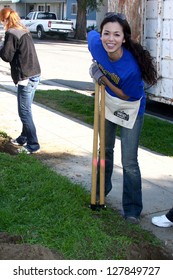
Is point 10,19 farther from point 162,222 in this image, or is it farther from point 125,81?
point 162,222

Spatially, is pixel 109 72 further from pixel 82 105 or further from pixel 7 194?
pixel 82 105

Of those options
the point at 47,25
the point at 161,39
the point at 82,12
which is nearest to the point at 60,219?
the point at 161,39

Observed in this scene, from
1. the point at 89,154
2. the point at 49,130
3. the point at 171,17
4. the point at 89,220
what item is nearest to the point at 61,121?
the point at 49,130

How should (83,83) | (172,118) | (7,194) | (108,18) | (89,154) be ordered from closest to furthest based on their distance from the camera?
(108,18) < (7,194) < (89,154) < (172,118) < (83,83)

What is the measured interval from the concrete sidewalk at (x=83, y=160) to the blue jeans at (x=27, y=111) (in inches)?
9.9

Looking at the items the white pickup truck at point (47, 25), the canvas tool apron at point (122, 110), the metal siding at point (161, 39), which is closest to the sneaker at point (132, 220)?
the canvas tool apron at point (122, 110)

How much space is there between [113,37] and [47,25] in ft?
106

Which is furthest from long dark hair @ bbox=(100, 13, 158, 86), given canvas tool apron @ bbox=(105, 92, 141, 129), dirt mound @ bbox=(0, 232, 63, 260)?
dirt mound @ bbox=(0, 232, 63, 260)

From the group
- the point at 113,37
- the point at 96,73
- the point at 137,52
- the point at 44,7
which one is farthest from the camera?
the point at 44,7

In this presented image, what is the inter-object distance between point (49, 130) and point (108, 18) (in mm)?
3846

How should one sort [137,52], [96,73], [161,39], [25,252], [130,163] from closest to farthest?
[25,252], [137,52], [96,73], [130,163], [161,39]

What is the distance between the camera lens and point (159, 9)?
27.0ft

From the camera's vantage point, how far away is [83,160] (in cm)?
599

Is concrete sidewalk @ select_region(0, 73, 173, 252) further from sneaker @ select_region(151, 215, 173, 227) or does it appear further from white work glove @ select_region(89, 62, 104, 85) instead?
white work glove @ select_region(89, 62, 104, 85)
